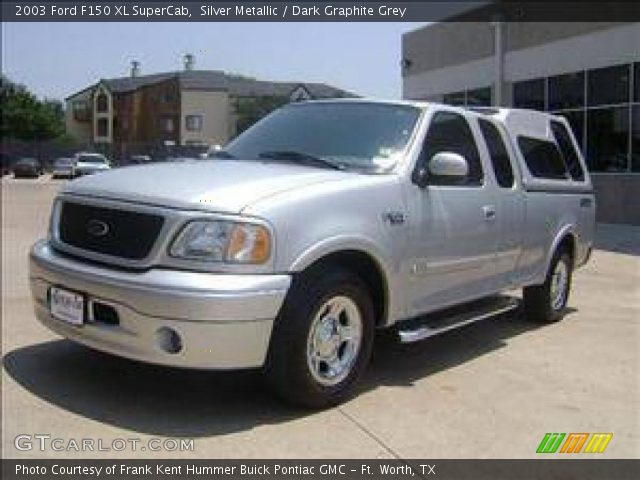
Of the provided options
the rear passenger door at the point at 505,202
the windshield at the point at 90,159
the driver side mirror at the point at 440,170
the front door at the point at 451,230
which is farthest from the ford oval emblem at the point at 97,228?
the windshield at the point at 90,159

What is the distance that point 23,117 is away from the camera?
260ft

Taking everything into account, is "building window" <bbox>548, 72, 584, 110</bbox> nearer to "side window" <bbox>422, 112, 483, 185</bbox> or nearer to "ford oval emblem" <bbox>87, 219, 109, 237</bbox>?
"side window" <bbox>422, 112, 483, 185</bbox>

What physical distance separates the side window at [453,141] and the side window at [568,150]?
2.13 metres

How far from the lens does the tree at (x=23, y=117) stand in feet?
259

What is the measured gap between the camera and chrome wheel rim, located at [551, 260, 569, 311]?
27.4 feet

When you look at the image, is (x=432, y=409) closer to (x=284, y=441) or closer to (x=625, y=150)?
(x=284, y=441)

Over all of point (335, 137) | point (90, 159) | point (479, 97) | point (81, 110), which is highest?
point (81, 110)

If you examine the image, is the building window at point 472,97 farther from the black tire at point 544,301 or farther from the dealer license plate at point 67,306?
the dealer license plate at point 67,306

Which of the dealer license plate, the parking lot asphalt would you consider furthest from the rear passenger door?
the dealer license plate

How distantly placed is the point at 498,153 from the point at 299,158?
6.60 ft

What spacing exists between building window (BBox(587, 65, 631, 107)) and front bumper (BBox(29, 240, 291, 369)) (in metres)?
17.4

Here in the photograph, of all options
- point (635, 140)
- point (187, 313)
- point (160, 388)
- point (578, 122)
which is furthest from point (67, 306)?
point (578, 122)

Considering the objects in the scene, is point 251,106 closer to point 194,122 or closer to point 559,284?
point 194,122

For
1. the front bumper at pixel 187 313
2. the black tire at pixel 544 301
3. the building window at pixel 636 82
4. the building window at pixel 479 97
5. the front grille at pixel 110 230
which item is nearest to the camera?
the front bumper at pixel 187 313
